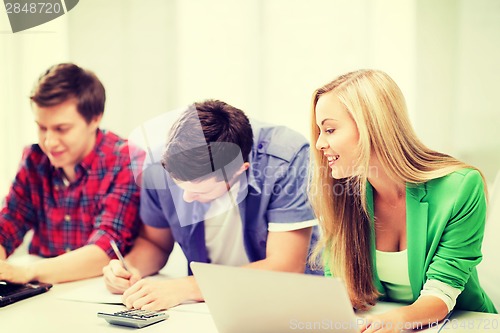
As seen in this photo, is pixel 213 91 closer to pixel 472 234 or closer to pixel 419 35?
pixel 419 35

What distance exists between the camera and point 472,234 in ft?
4.04

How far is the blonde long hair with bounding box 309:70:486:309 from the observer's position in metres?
1.28

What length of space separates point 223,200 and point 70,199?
56cm

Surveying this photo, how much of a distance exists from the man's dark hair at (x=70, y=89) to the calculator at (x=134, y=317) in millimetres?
820

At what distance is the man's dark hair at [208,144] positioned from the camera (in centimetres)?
150

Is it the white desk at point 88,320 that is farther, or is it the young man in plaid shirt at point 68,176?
the young man in plaid shirt at point 68,176

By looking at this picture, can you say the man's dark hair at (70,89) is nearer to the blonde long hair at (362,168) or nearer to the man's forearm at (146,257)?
the man's forearm at (146,257)

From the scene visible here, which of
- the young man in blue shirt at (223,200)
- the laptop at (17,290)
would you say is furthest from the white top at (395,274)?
the laptop at (17,290)

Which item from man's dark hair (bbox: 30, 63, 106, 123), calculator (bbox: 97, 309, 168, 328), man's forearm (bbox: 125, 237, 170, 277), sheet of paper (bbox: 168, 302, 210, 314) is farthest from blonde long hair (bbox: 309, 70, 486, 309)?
man's dark hair (bbox: 30, 63, 106, 123)

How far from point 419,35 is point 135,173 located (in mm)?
931

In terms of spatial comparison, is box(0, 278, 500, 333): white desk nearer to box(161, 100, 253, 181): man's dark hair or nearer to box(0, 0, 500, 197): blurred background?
box(161, 100, 253, 181): man's dark hair

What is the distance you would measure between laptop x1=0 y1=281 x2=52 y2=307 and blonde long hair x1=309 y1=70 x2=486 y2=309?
0.73 m

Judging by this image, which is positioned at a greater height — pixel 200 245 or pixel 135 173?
pixel 135 173

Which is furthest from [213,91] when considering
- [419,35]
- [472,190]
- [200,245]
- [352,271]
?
[472,190]
